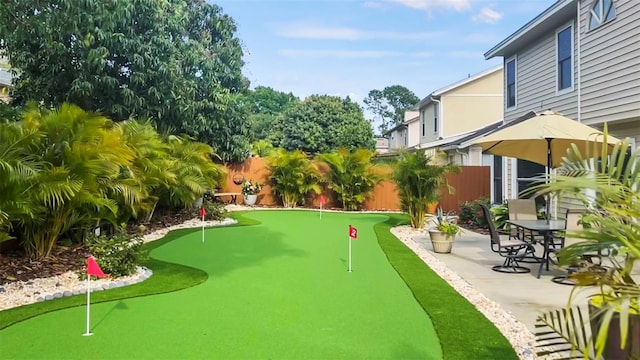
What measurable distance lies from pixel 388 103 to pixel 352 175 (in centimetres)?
6496

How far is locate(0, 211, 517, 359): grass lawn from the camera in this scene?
155 inches

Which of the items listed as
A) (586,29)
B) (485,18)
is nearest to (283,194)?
(485,18)

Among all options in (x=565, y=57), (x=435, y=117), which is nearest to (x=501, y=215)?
(x=565, y=57)

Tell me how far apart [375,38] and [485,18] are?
4232mm

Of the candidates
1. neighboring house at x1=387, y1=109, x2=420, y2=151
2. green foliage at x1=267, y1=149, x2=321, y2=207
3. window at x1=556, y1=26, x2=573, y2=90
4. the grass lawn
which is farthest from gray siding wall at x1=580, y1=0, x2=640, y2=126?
neighboring house at x1=387, y1=109, x2=420, y2=151

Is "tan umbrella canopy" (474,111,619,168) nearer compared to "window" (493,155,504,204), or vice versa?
"tan umbrella canopy" (474,111,619,168)

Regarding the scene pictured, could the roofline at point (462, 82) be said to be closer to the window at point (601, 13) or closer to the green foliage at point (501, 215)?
the green foliage at point (501, 215)

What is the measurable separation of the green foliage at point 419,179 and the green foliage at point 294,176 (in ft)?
21.9

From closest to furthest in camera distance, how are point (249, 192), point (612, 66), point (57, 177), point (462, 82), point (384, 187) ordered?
point (57, 177) → point (612, 66) → point (384, 187) → point (249, 192) → point (462, 82)

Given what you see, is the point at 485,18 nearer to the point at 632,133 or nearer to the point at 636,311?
the point at 632,133

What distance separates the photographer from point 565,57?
35.3ft

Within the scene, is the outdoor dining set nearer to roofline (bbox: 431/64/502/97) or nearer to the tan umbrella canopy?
the tan umbrella canopy

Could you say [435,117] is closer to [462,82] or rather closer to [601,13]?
[462,82]

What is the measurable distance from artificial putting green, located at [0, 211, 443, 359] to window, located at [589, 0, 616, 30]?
6.28 m
